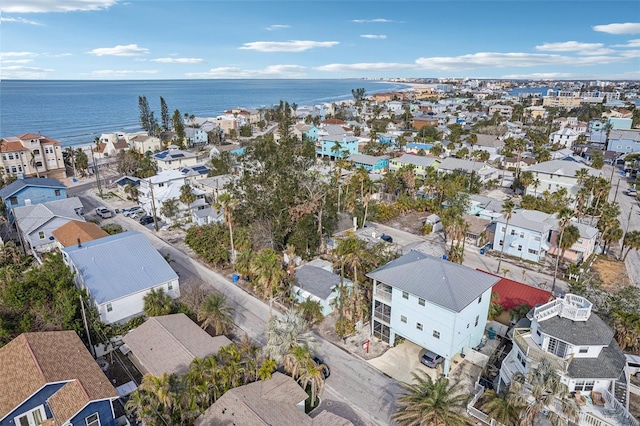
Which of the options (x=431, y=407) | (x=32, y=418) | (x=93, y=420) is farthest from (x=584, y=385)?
(x=32, y=418)

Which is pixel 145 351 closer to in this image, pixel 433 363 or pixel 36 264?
pixel 433 363

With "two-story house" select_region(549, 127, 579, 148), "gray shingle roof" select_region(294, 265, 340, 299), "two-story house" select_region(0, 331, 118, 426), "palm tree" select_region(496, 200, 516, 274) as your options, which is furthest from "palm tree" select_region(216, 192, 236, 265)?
"two-story house" select_region(549, 127, 579, 148)

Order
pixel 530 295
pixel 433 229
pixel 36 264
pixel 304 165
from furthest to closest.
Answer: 1. pixel 433 229
2. pixel 304 165
3. pixel 36 264
4. pixel 530 295

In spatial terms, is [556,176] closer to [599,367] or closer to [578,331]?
[578,331]

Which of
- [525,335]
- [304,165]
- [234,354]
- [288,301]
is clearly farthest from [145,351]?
[304,165]

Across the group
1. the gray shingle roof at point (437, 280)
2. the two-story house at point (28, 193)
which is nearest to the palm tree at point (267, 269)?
the gray shingle roof at point (437, 280)

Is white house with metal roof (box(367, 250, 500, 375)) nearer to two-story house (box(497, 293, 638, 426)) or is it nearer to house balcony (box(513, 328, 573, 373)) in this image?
house balcony (box(513, 328, 573, 373))
